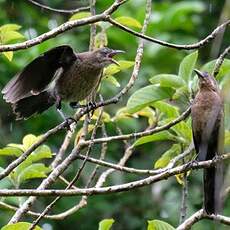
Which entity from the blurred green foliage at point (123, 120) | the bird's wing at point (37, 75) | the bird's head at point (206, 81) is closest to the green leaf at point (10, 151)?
the bird's wing at point (37, 75)

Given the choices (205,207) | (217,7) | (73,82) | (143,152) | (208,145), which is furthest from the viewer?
(217,7)

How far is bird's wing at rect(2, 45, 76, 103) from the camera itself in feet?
15.0

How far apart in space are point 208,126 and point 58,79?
52.3 inches

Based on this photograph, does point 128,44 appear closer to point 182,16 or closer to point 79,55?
point 182,16

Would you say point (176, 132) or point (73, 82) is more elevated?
point (73, 82)

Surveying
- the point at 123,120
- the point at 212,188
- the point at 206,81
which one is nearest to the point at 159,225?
the point at 212,188

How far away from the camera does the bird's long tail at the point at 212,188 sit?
396 cm

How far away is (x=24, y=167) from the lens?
4160mm

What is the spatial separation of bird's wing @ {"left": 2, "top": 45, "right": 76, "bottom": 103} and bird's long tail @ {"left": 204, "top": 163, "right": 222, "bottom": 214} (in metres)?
1.26

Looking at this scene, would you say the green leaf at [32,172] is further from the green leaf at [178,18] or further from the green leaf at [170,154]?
the green leaf at [178,18]

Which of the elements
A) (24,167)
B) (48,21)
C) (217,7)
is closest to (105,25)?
(24,167)

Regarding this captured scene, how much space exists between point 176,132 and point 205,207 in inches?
18.5

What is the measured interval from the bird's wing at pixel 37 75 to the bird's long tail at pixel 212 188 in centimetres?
126

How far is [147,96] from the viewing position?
4.18 m
